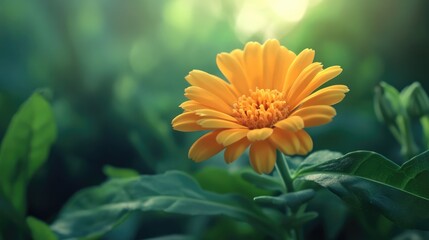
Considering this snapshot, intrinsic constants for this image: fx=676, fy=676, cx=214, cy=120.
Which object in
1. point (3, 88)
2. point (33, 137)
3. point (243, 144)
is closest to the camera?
point (243, 144)

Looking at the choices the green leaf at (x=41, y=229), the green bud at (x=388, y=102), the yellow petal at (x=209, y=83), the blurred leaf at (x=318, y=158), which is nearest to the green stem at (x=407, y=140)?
the green bud at (x=388, y=102)

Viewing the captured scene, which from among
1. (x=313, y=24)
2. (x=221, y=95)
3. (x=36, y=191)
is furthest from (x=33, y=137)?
(x=313, y=24)

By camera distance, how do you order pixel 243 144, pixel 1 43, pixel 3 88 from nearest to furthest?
1. pixel 243 144
2. pixel 3 88
3. pixel 1 43

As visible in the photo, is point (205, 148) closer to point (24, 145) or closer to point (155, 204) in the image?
point (155, 204)

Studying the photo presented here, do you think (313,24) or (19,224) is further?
(313,24)

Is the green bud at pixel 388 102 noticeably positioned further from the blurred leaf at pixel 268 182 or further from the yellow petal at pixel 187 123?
the yellow petal at pixel 187 123

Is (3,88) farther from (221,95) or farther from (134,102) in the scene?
(221,95)

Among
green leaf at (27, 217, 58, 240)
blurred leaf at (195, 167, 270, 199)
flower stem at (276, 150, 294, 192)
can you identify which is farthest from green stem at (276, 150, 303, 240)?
green leaf at (27, 217, 58, 240)
